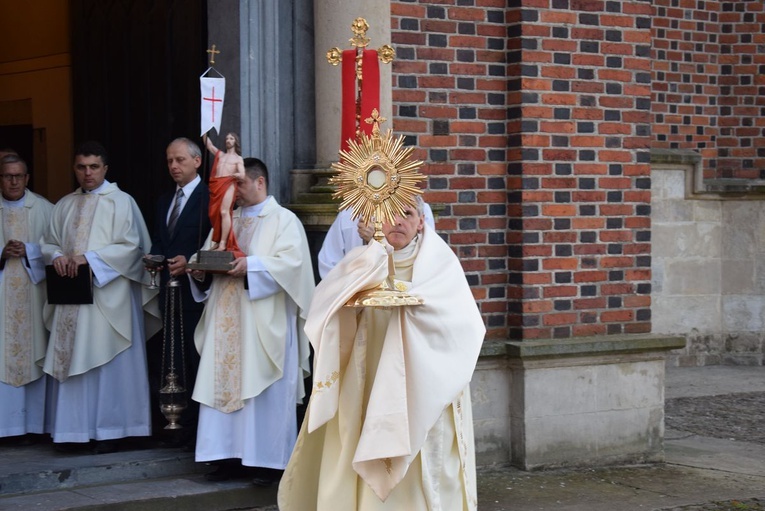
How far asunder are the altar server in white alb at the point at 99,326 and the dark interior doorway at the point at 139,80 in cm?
86

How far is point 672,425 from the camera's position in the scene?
968 centimetres

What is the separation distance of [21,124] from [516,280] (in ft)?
18.7

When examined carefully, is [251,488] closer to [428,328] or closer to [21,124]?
[428,328]

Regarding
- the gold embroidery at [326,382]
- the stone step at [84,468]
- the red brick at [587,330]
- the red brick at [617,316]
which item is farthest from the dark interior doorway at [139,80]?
the gold embroidery at [326,382]

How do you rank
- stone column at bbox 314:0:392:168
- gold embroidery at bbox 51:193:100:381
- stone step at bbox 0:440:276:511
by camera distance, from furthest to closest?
gold embroidery at bbox 51:193:100:381 < stone column at bbox 314:0:392:168 < stone step at bbox 0:440:276:511

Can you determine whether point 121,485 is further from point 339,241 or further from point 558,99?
point 558,99

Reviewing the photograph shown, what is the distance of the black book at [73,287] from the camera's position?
777 centimetres

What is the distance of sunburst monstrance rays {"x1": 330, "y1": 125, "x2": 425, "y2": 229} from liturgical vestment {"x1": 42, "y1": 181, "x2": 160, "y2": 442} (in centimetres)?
272

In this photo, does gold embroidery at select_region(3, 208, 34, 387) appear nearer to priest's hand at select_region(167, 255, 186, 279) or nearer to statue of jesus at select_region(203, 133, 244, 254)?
priest's hand at select_region(167, 255, 186, 279)

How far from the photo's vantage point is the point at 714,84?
12.4 meters

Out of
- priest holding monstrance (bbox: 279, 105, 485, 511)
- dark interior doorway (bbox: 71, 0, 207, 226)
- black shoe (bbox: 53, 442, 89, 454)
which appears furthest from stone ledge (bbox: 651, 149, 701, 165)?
priest holding monstrance (bbox: 279, 105, 485, 511)

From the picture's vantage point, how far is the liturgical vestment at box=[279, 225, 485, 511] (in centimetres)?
550

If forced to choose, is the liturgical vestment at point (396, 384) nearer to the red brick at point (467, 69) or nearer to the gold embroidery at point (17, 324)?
the red brick at point (467, 69)

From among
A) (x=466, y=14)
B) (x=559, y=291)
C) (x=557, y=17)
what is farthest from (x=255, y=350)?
(x=557, y=17)
